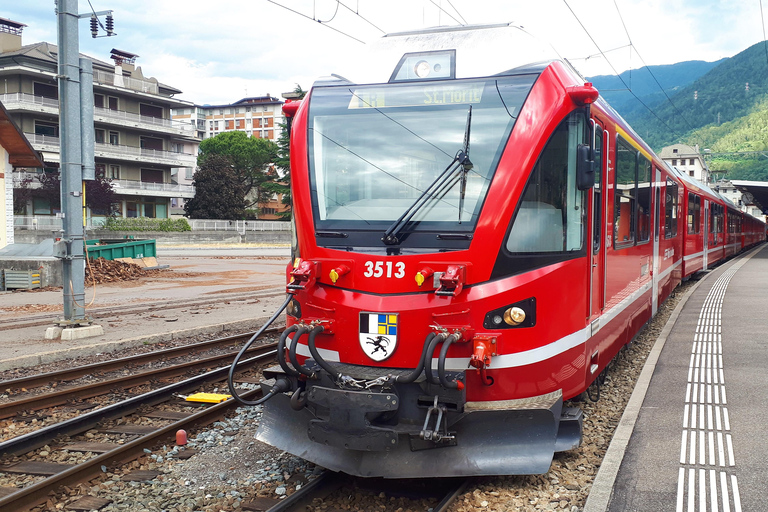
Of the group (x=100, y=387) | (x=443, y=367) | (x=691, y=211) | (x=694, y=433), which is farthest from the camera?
(x=691, y=211)

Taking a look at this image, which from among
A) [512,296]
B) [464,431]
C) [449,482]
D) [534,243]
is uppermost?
[534,243]

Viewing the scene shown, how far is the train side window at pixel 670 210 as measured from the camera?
12453 millimetres

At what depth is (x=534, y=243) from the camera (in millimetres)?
5195

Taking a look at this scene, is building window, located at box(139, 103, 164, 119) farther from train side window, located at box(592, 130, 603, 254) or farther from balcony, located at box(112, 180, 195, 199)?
train side window, located at box(592, 130, 603, 254)

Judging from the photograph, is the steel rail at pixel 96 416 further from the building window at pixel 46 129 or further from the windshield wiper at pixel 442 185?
the building window at pixel 46 129

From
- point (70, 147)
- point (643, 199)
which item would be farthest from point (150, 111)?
point (643, 199)

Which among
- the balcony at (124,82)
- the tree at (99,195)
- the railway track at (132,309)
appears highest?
the balcony at (124,82)

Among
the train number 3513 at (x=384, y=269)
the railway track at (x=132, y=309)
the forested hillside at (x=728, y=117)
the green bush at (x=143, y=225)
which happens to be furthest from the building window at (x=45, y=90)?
the forested hillside at (x=728, y=117)

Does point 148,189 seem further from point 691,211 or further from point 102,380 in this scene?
point 102,380

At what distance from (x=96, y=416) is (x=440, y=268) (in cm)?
395

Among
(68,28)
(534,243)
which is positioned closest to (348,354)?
(534,243)

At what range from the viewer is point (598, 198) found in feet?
20.6

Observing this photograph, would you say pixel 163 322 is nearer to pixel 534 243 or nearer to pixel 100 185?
pixel 534 243

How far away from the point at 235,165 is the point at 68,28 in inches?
2892
